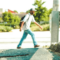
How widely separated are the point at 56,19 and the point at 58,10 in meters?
0.38

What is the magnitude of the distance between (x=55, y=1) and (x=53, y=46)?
1843mm

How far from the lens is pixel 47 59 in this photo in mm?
3738

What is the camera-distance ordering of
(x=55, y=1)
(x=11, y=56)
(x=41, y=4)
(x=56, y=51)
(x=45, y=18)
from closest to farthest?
(x=11, y=56)
(x=56, y=51)
(x=55, y=1)
(x=41, y=4)
(x=45, y=18)

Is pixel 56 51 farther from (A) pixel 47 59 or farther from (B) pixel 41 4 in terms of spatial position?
(B) pixel 41 4

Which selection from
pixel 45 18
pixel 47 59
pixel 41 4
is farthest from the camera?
pixel 45 18

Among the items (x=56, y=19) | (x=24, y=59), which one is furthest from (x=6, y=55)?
(x=56, y=19)

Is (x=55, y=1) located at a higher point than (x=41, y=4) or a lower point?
lower

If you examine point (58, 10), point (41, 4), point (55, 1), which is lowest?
point (58, 10)

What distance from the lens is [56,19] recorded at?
5102 mm

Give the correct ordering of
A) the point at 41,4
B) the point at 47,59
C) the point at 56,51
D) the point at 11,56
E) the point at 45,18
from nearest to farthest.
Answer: the point at 47,59
the point at 11,56
the point at 56,51
the point at 41,4
the point at 45,18

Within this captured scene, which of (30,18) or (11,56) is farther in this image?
(30,18)

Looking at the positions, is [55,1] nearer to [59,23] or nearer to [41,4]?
[59,23]

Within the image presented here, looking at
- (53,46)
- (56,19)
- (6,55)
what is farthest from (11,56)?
(56,19)

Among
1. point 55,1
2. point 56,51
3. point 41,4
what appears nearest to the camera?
point 56,51
